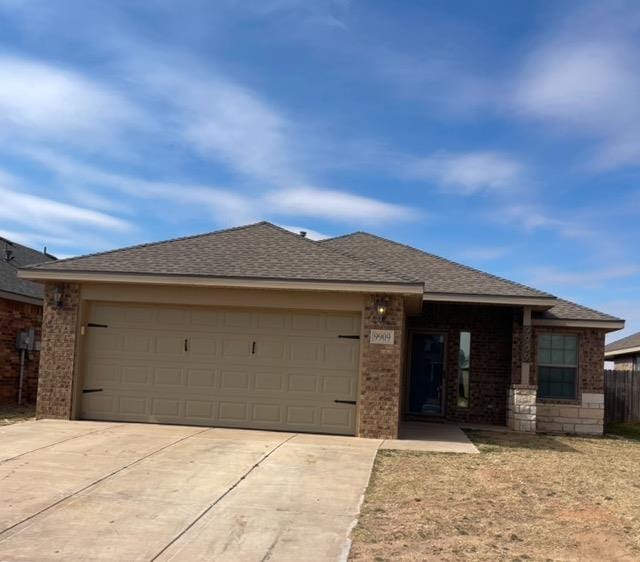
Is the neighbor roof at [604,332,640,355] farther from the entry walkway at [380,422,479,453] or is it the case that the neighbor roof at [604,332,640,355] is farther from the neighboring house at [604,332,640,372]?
the entry walkway at [380,422,479,453]

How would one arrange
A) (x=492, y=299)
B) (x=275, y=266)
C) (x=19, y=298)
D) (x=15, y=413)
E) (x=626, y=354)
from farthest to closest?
(x=626, y=354), (x=19, y=298), (x=492, y=299), (x=15, y=413), (x=275, y=266)

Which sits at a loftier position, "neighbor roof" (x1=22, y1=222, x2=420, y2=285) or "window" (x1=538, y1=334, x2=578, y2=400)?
"neighbor roof" (x1=22, y1=222, x2=420, y2=285)

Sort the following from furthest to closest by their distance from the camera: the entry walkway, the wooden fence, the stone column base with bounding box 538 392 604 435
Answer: the wooden fence, the stone column base with bounding box 538 392 604 435, the entry walkway

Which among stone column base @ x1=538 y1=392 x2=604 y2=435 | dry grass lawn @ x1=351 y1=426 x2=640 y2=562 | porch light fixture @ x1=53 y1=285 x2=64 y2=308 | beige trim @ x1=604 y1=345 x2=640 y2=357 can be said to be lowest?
dry grass lawn @ x1=351 y1=426 x2=640 y2=562

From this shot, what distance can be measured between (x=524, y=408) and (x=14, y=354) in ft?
39.0

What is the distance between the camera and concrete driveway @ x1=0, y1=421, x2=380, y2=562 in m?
5.93

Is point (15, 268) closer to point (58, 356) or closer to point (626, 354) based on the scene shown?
point (58, 356)

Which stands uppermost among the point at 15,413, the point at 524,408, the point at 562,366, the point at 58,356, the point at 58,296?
the point at 58,296

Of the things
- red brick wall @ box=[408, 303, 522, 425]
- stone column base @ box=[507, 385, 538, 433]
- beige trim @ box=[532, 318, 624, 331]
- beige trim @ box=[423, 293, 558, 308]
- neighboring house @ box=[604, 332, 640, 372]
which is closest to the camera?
beige trim @ box=[423, 293, 558, 308]

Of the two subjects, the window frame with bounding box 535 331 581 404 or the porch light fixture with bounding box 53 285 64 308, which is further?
the window frame with bounding box 535 331 581 404

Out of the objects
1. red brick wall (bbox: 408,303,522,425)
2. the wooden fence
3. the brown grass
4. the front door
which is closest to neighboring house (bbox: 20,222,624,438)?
the brown grass

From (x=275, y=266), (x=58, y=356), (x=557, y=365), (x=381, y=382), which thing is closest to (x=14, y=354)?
(x=58, y=356)

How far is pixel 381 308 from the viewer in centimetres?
1225

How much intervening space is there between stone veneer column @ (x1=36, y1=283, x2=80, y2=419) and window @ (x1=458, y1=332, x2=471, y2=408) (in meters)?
8.89
